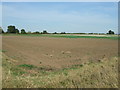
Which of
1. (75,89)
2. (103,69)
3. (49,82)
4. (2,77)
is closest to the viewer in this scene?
(75,89)

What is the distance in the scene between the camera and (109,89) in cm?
587

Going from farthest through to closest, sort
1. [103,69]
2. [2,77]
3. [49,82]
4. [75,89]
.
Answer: [103,69]
[2,77]
[49,82]
[75,89]

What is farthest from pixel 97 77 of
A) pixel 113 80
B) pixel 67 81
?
pixel 67 81

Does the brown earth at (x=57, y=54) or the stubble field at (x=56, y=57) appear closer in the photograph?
the stubble field at (x=56, y=57)

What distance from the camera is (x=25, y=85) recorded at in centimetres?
596

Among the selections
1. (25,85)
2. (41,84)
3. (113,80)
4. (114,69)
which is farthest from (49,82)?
(114,69)

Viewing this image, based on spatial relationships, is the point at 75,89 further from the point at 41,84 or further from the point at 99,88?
the point at 41,84

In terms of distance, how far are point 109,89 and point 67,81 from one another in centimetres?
138

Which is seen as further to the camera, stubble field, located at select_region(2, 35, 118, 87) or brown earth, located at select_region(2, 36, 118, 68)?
brown earth, located at select_region(2, 36, 118, 68)

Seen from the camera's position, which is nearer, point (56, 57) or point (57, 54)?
point (56, 57)

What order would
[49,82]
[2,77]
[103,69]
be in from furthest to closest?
[103,69] < [2,77] < [49,82]

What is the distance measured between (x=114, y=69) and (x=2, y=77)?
4257mm

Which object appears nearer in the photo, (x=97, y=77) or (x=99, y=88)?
(x=99, y=88)

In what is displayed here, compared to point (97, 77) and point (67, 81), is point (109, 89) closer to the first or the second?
point (97, 77)
